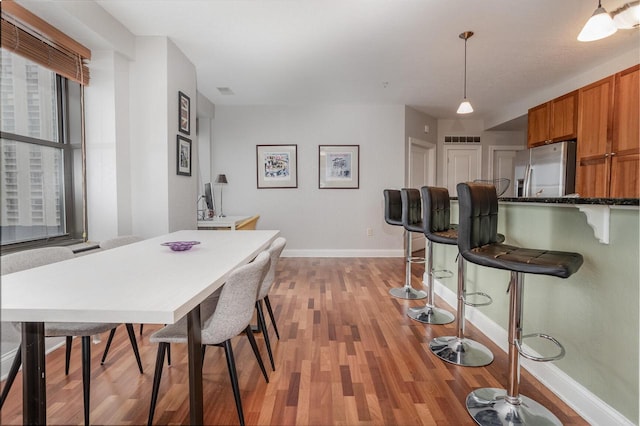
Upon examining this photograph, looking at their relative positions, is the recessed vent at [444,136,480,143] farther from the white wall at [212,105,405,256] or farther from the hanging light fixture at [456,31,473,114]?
the hanging light fixture at [456,31,473,114]

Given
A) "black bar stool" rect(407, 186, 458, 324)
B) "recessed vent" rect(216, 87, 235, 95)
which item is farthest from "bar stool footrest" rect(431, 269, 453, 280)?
"recessed vent" rect(216, 87, 235, 95)

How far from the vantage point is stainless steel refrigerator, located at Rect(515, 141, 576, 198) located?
12.2 feet

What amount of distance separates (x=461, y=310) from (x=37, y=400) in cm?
206

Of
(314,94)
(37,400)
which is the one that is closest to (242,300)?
(37,400)

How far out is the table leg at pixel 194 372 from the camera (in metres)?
1.05

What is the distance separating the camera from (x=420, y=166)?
5656mm

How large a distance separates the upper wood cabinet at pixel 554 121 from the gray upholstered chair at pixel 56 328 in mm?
4689

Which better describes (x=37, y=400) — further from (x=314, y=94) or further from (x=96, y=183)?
(x=314, y=94)

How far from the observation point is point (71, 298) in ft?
3.13

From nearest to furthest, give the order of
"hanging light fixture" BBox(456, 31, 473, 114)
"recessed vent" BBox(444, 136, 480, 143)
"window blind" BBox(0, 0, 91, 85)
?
"window blind" BBox(0, 0, 91, 85) < "hanging light fixture" BBox(456, 31, 473, 114) < "recessed vent" BBox(444, 136, 480, 143)

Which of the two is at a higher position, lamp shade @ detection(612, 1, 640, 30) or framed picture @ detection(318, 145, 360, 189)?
lamp shade @ detection(612, 1, 640, 30)

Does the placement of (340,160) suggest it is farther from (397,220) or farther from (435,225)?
(435,225)

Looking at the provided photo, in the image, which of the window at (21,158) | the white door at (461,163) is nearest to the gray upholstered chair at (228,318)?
the window at (21,158)

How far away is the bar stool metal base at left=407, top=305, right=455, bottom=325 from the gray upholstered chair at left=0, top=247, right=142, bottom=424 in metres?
2.01
